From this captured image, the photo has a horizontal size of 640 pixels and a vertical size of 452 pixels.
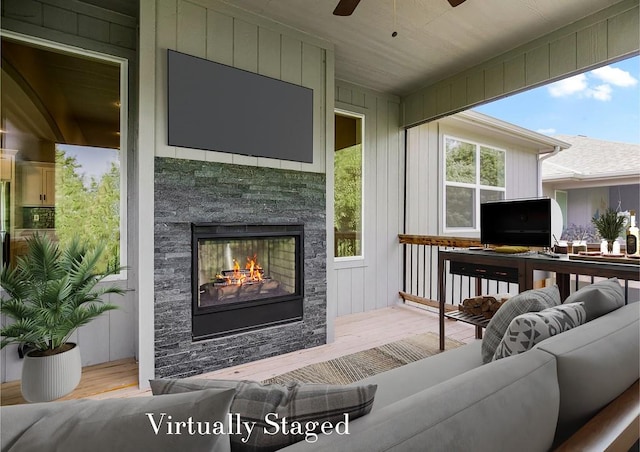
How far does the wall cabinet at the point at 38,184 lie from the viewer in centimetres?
256

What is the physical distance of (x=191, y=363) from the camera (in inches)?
102

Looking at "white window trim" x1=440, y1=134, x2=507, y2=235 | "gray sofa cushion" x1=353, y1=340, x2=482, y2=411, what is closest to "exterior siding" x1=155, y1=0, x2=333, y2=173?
"gray sofa cushion" x1=353, y1=340, x2=482, y2=411

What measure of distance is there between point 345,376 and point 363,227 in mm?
2227

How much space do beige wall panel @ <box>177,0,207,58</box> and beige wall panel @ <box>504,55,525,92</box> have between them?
9.67ft

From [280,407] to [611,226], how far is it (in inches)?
104

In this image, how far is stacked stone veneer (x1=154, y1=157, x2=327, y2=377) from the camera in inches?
98.2

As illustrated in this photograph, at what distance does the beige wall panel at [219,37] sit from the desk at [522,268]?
101 inches

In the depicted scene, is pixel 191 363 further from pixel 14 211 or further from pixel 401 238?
pixel 401 238

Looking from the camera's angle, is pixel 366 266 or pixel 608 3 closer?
pixel 608 3

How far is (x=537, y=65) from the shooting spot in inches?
124

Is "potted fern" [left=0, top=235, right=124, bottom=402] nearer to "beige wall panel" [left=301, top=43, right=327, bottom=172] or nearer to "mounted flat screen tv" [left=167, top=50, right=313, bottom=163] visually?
"mounted flat screen tv" [left=167, top=50, right=313, bottom=163]

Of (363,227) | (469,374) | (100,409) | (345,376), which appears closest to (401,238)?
(363,227)

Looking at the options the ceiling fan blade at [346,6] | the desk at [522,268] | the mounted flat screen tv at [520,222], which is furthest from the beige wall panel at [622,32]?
the ceiling fan blade at [346,6]

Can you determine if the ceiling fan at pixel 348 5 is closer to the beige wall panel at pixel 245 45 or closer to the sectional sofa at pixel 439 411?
the beige wall panel at pixel 245 45
